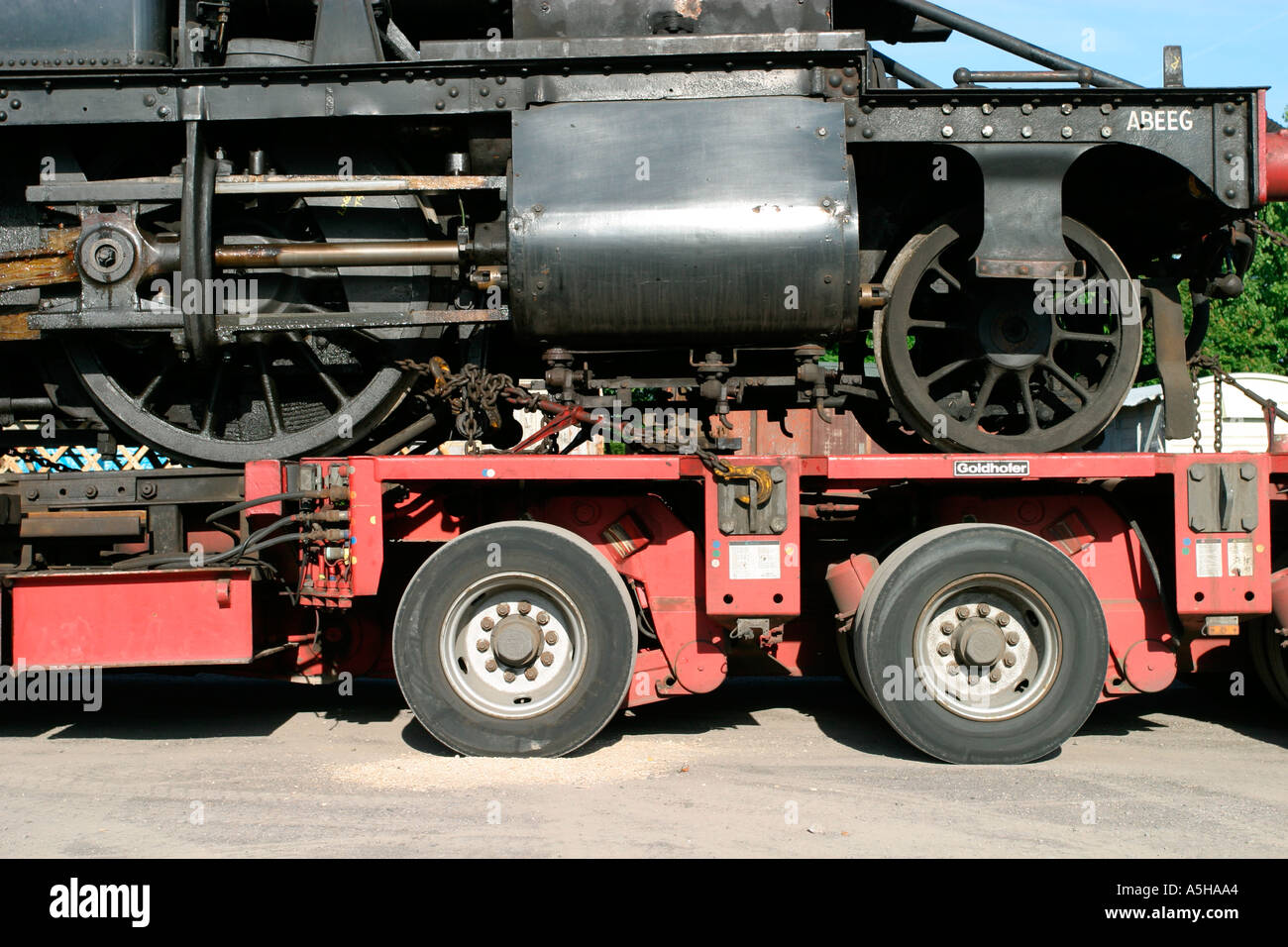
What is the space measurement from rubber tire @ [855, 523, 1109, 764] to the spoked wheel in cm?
82

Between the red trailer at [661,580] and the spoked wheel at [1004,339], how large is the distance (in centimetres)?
35

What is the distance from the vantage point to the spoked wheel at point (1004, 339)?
698cm

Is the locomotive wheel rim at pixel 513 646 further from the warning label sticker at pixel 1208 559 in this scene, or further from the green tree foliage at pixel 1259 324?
the green tree foliage at pixel 1259 324

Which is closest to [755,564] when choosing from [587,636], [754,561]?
[754,561]

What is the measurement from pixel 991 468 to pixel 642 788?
8.47 feet

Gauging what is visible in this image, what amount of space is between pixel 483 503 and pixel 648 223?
1.87m

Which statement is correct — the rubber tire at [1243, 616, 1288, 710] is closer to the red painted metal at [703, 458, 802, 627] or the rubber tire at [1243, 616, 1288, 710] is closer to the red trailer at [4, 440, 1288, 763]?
the red trailer at [4, 440, 1288, 763]

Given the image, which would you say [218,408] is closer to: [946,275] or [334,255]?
[334,255]

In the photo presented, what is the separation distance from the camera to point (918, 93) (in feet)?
21.8

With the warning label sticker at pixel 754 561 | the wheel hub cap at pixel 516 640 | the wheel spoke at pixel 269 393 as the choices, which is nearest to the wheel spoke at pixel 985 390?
the warning label sticker at pixel 754 561

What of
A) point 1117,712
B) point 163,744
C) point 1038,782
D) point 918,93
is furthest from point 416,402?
point 1117,712

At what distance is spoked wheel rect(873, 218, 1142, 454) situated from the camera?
22.9 ft

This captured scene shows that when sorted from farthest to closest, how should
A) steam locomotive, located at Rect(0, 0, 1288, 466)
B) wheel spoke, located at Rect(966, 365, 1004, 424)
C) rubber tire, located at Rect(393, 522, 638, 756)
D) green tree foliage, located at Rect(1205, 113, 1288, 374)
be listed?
green tree foliage, located at Rect(1205, 113, 1288, 374), wheel spoke, located at Rect(966, 365, 1004, 424), steam locomotive, located at Rect(0, 0, 1288, 466), rubber tire, located at Rect(393, 522, 638, 756)

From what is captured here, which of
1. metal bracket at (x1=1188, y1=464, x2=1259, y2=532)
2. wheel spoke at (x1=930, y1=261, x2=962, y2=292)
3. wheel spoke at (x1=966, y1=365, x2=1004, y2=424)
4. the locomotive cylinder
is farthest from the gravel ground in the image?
wheel spoke at (x1=930, y1=261, x2=962, y2=292)
